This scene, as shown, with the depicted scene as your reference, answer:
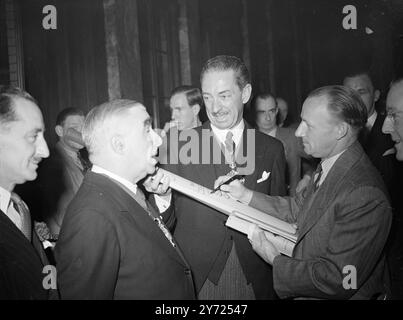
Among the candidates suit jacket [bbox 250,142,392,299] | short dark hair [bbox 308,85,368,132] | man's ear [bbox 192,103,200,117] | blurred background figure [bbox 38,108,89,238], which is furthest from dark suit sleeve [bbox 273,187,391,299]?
man's ear [bbox 192,103,200,117]

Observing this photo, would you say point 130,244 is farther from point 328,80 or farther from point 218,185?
point 328,80

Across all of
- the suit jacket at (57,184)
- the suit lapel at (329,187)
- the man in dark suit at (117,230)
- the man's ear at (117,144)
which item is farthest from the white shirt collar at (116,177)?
the suit jacket at (57,184)

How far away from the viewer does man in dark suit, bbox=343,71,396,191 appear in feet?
9.31

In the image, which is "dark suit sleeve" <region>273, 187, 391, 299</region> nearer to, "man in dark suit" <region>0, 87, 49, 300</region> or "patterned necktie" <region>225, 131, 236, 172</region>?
"patterned necktie" <region>225, 131, 236, 172</region>

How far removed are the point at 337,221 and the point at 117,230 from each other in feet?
3.37

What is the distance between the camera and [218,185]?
205 centimetres

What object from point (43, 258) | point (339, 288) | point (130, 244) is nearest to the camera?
point (130, 244)

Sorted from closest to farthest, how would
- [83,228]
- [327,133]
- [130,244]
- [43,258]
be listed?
1. [83,228]
2. [130,244]
3. [43,258]
4. [327,133]

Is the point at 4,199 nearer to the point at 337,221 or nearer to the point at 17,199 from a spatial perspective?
the point at 17,199

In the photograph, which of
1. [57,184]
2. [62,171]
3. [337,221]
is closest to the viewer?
[337,221]

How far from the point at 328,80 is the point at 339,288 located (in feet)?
27.9

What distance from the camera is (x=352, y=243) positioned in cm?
152

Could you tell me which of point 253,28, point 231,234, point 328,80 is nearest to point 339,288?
point 231,234

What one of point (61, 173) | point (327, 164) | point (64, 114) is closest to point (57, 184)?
point (61, 173)
